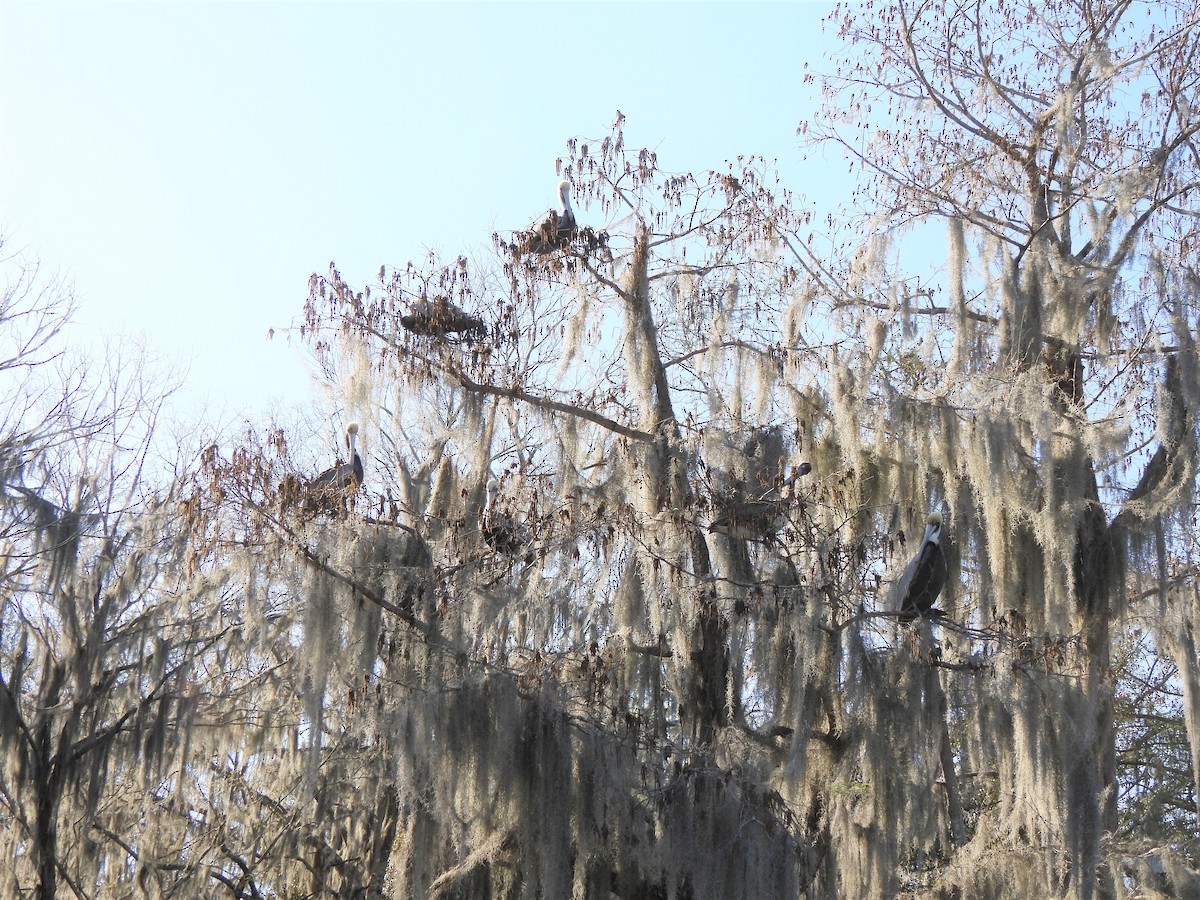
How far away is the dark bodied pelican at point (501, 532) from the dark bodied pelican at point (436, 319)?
61.4 inches

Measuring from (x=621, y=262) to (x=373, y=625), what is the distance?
3128 millimetres

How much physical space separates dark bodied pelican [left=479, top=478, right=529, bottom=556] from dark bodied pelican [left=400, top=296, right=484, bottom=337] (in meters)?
1.56

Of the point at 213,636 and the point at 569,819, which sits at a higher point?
the point at 213,636

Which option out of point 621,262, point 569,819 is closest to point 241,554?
point 569,819

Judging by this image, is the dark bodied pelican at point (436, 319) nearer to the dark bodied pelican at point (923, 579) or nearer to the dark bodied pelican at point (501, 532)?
the dark bodied pelican at point (501, 532)

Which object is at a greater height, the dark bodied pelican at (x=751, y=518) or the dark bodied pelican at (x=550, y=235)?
the dark bodied pelican at (x=550, y=235)

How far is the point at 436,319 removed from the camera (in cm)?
829

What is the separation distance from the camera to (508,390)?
8.17 m

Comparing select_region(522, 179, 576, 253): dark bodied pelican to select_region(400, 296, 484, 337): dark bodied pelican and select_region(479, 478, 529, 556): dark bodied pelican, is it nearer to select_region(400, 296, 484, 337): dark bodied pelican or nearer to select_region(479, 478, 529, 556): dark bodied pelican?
select_region(400, 296, 484, 337): dark bodied pelican

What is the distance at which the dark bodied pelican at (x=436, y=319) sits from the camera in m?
8.29

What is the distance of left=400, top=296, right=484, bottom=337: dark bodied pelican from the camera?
326 inches

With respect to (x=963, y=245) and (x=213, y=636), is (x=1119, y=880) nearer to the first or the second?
(x=963, y=245)

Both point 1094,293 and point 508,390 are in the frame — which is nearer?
point 508,390

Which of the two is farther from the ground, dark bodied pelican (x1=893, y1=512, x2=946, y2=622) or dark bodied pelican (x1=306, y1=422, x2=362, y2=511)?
dark bodied pelican (x1=306, y1=422, x2=362, y2=511)
